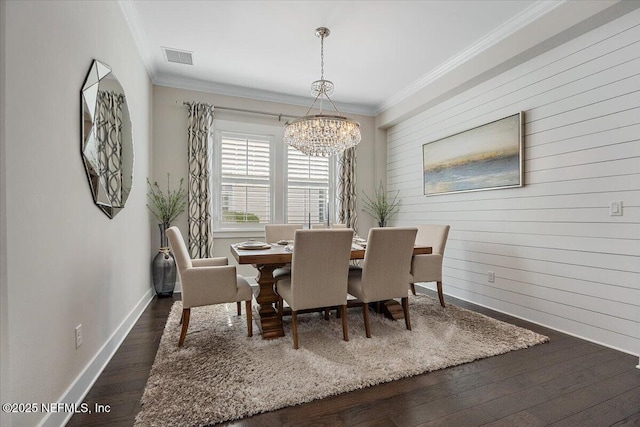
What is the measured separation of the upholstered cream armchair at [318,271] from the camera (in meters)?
2.29

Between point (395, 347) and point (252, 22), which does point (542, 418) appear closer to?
point (395, 347)

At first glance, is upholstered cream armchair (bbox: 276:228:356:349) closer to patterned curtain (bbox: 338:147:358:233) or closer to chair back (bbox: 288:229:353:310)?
chair back (bbox: 288:229:353:310)

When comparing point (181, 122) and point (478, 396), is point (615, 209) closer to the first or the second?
point (478, 396)

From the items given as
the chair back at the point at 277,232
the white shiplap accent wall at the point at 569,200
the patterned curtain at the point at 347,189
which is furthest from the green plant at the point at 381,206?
the chair back at the point at 277,232

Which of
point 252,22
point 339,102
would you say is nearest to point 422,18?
point 252,22

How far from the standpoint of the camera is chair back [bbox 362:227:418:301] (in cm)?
253

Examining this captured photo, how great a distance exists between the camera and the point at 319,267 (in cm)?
239

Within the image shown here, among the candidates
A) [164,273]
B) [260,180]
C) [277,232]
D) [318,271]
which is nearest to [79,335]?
[318,271]

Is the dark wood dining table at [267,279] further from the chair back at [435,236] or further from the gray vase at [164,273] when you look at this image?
the gray vase at [164,273]

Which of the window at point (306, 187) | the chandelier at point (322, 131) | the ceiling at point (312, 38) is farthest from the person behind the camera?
the window at point (306, 187)

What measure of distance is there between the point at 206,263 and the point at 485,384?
8.30 ft

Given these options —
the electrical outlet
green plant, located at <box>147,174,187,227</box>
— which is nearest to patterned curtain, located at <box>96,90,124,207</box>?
the electrical outlet

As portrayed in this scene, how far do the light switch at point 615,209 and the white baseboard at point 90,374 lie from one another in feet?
12.7

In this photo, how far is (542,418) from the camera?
5.23 ft
